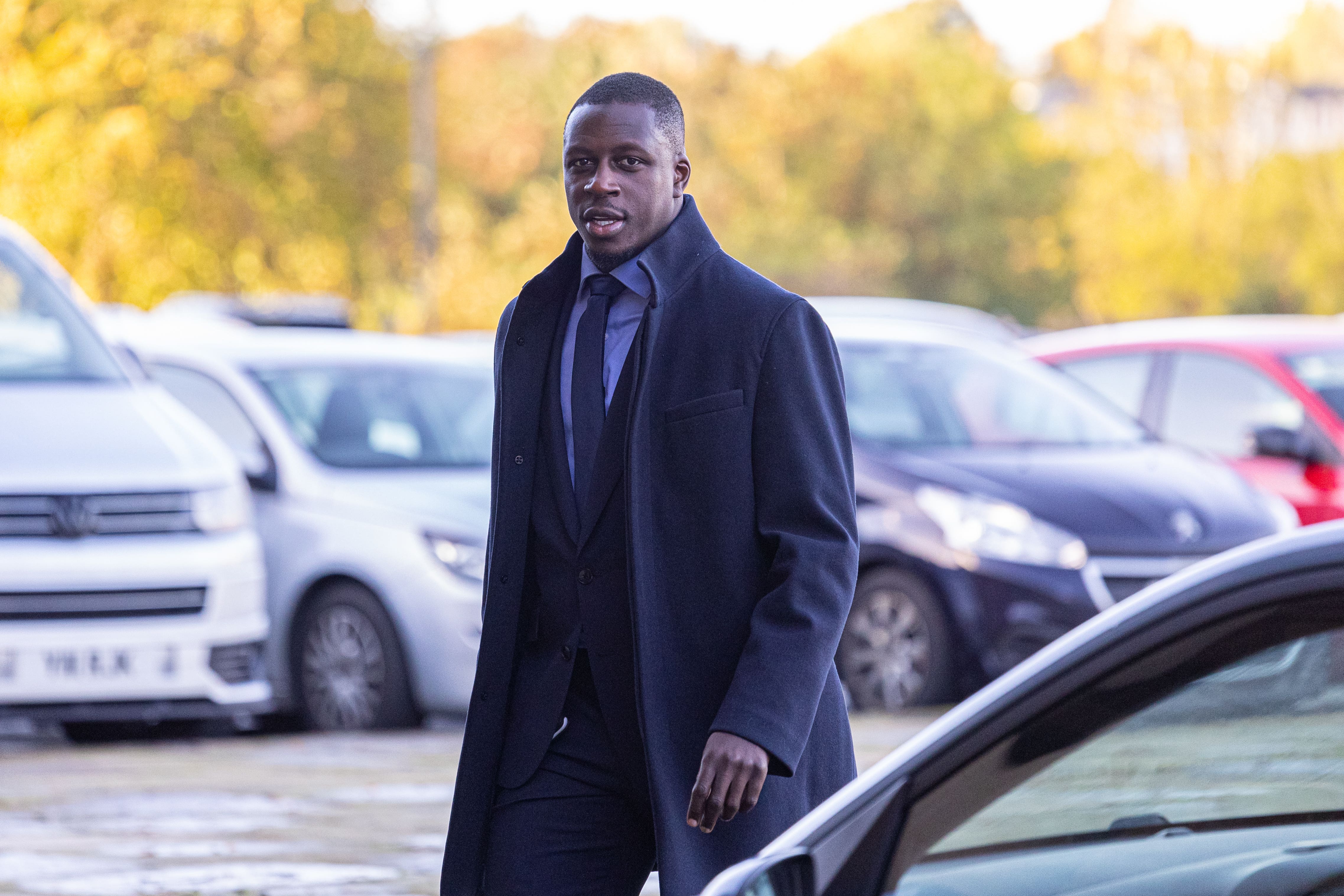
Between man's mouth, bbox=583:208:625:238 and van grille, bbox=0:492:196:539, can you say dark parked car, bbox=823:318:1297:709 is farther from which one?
man's mouth, bbox=583:208:625:238

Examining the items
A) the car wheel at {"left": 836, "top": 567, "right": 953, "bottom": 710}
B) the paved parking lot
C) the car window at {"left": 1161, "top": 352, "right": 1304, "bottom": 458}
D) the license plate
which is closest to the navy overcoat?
the paved parking lot

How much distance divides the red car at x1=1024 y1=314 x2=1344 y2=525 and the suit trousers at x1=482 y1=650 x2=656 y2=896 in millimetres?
6505

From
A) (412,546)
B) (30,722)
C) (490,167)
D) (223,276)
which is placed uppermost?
(490,167)

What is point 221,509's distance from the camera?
775 cm

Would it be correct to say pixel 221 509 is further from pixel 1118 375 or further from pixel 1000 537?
pixel 1118 375

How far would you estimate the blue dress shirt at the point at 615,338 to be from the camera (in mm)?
3193

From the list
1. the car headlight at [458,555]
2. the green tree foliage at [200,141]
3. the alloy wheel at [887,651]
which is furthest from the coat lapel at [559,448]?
the green tree foliage at [200,141]

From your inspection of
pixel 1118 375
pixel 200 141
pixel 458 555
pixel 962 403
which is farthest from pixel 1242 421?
pixel 200 141

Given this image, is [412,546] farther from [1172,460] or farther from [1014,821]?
[1014,821]

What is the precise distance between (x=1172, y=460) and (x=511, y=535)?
21.6 feet

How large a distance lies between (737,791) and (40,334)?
601 cm

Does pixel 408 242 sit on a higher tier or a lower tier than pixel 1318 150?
lower

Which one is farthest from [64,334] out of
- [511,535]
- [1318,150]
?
[1318,150]

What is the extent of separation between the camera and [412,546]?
8.23m
